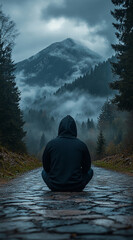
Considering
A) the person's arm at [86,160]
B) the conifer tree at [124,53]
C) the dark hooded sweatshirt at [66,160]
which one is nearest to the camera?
the dark hooded sweatshirt at [66,160]

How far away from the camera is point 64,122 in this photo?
5773 millimetres

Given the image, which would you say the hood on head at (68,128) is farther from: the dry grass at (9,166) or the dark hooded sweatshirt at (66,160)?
the dry grass at (9,166)

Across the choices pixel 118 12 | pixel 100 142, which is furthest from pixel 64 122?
pixel 100 142

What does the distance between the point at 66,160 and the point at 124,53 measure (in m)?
14.8

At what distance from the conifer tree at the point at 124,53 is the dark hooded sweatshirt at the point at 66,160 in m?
10.9

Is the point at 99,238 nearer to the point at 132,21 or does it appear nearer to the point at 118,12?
the point at 132,21

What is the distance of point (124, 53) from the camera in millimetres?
18359

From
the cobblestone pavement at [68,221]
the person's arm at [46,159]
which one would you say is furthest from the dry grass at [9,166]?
the cobblestone pavement at [68,221]

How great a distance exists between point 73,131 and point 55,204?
6.39 feet

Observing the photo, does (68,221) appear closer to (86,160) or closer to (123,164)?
(86,160)

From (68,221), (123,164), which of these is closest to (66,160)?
(68,221)

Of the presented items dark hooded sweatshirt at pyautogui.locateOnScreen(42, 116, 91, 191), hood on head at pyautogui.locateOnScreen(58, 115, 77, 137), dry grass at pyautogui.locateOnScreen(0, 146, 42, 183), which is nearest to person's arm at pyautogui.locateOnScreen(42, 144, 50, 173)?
dark hooded sweatshirt at pyautogui.locateOnScreen(42, 116, 91, 191)

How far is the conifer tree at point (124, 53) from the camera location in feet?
53.1

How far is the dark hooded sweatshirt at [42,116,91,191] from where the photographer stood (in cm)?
534
